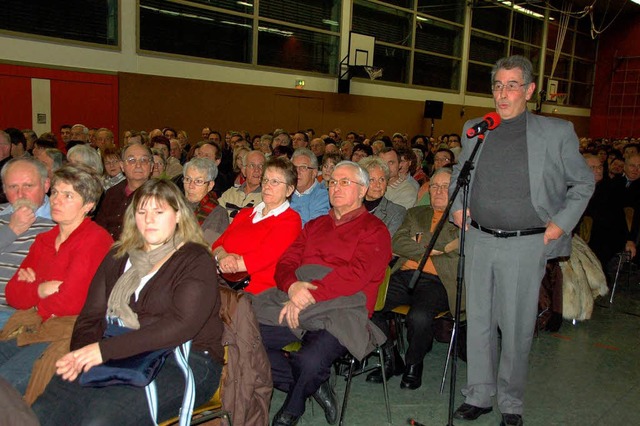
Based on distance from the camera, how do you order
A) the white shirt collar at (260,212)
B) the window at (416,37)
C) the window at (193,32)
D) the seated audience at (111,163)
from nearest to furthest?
the white shirt collar at (260,212)
the seated audience at (111,163)
the window at (193,32)
the window at (416,37)

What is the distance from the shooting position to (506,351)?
2.68 m

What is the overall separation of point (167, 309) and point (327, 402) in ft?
3.82

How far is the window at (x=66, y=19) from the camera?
8867mm

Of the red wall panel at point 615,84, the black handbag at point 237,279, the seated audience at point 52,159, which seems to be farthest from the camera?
the red wall panel at point 615,84

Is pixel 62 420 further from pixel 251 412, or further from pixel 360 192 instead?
pixel 360 192

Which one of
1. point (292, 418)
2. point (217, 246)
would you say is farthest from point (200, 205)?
point (292, 418)

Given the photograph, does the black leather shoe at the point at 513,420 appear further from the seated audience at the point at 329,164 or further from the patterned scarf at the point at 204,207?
the seated audience at the point at 329,164

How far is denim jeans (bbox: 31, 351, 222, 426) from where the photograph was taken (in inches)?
71.7

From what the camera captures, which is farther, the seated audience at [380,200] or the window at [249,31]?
the window at [249,31]

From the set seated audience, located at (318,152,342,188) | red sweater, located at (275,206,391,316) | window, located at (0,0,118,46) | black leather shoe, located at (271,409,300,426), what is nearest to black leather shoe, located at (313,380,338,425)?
black leather shoe, located at (271,409,300,426)

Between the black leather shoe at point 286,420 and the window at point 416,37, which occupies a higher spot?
the window at point 416,37

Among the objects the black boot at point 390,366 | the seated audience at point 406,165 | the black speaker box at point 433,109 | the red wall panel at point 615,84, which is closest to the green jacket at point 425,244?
the black boot at point 390,366

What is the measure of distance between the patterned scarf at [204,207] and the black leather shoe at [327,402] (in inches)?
55.7

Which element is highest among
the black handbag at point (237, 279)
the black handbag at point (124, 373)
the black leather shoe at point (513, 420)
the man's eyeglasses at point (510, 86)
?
the man's eyeglasses at point (510, 86)
